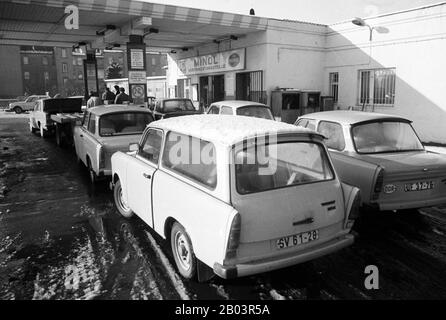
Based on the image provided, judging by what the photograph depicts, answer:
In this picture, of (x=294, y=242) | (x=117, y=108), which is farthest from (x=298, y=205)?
(x=117, y=108)

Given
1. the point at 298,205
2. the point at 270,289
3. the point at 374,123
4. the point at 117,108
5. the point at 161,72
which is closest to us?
the point at 298,205

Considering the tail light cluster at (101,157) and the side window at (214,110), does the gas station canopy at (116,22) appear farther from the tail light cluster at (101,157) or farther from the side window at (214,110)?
the tail light cluster at (101,157)

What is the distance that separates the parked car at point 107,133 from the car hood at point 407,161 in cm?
448

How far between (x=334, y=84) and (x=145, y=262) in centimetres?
1528

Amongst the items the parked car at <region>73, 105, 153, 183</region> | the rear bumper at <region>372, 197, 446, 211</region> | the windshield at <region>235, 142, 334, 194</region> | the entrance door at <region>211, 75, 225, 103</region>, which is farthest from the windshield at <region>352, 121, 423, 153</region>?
the entrance door at <region>211, 75, 225, 103</region>

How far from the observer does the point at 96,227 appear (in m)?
5.53

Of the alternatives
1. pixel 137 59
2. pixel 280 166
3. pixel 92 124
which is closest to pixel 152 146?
pixel 280 166

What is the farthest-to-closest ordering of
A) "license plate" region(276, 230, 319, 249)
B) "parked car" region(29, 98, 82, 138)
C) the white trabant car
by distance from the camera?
"parked car" region(29, 98, 82, 138) → "license plate" region(276, 230, 319, 249) → the white trabant car

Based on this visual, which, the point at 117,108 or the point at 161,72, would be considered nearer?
the point at 117,108

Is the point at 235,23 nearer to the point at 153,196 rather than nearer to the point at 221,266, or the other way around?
the point at 153,196

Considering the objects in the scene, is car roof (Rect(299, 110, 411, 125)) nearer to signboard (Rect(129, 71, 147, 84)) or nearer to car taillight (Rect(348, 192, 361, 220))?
car taillight (Rect(348, 192, 361, 220))

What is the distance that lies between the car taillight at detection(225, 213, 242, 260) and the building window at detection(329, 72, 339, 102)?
1521cm

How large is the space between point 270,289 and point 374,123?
3525mm

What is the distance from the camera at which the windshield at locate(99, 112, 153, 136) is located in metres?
7.49
